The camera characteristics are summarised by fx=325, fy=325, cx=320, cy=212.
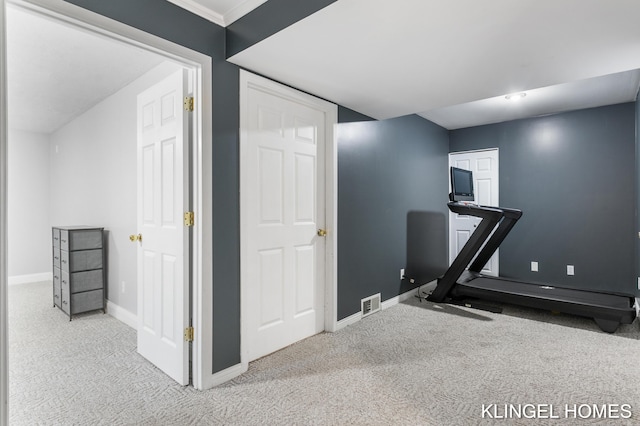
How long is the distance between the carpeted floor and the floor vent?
0.71ft

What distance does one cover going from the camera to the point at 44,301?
4.07 metres

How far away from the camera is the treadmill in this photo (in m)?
3.01

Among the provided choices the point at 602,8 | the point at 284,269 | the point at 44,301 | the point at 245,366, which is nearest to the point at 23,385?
the point at 245,366

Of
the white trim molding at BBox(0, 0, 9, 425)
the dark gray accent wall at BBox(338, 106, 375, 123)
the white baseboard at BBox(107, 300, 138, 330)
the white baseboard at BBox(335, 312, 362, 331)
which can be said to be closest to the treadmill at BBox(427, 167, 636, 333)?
the white baseboard at BBox(335, 312, 362, 331)

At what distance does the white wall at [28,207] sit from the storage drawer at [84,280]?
2629mm

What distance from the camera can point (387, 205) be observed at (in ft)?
12.4

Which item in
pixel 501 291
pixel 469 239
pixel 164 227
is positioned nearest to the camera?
pixel 164 227

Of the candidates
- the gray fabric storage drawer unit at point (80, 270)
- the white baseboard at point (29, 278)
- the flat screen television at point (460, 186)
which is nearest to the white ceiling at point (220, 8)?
the gray fabric storage drawer unit at point (80, 270)

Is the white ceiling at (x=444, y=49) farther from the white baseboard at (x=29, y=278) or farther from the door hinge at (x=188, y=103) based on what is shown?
the white baseboard at (x=29, y=278)

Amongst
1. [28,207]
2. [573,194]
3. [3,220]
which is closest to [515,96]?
[573,194]

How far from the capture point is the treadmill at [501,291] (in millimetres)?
3006

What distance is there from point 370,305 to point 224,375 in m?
1.75

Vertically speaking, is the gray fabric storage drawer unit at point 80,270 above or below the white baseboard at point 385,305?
above

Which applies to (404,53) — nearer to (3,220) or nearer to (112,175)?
(3,220)
